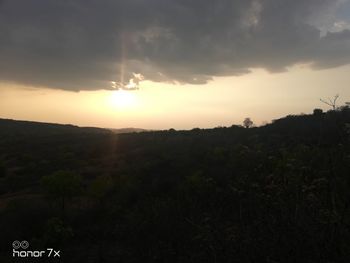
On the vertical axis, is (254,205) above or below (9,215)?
above

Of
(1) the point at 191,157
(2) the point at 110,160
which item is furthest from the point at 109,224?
(2) the point at 110,160

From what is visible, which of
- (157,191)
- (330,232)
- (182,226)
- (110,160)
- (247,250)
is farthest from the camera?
(110,160)

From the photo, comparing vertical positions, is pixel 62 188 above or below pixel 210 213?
below

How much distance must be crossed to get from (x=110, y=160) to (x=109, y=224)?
20.2 meters

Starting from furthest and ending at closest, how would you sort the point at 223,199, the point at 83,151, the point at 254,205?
the point at 83,151
the point at 223,199
the point at 254,205

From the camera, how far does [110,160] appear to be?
31234mm

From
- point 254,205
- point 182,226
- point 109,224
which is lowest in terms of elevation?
point 109,224

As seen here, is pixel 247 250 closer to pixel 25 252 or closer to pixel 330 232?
pixel 330 232

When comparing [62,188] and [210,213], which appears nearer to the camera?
[210,213]

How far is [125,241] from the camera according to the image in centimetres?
867

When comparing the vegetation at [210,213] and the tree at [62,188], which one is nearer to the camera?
the vegetation at [210,213]

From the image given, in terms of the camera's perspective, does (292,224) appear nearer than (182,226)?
Yes

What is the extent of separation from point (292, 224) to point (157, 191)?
11025mm

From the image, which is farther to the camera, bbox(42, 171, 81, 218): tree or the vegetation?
bbox(42, 171, 81, 218): tree
